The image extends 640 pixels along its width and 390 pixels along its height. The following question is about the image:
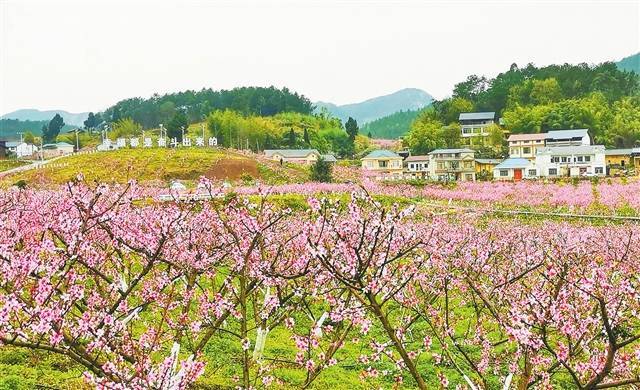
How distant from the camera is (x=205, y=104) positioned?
169 m

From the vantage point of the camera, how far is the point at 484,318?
17.6 metres

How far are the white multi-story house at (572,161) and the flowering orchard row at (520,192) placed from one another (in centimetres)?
1168

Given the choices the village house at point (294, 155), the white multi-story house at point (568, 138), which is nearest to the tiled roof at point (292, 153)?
the village house at point (294, 155)

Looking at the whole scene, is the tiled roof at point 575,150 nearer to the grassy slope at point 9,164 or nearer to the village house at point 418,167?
the village house at point 418,167

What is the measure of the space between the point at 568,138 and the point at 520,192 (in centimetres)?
3772

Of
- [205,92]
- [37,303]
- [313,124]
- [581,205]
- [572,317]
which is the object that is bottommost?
[581,205]

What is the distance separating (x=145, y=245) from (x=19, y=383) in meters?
3.78

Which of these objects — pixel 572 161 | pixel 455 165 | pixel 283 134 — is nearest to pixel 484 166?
pixel 455 165

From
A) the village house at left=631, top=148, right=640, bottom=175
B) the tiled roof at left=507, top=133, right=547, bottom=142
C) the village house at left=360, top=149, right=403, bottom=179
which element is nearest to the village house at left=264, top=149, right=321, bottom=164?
the village house at left=360, top=149, right=403, bottom=179

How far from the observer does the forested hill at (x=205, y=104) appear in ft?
522

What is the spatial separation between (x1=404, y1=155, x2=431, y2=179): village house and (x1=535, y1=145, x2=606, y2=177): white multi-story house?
51.7ft

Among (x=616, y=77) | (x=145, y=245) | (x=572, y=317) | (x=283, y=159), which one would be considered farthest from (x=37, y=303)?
(x=616, y=77)

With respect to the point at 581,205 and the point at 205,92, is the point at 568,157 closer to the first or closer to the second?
the point at 581,205

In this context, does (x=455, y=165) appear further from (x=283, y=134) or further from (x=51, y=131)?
(x=51, y=131)
